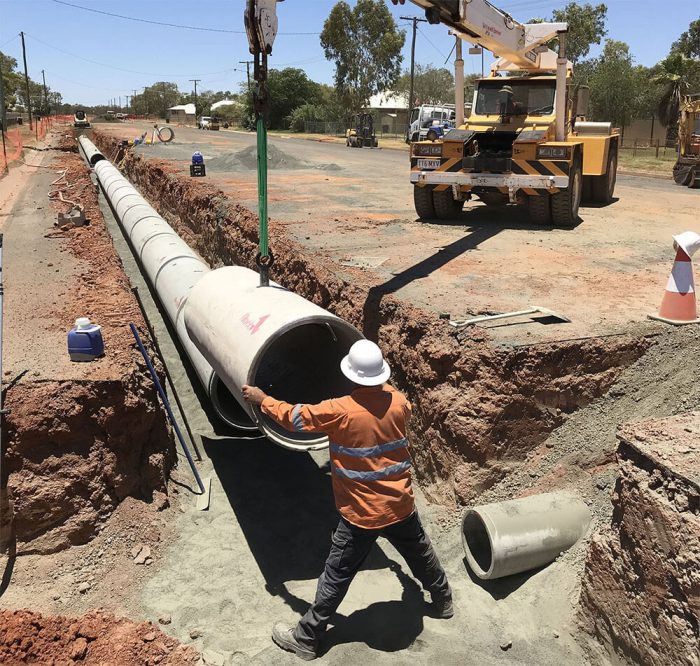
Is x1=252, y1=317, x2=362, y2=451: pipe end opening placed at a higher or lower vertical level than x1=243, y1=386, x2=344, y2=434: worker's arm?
lower

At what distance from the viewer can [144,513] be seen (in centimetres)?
517

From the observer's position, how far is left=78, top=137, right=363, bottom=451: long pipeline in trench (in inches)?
179

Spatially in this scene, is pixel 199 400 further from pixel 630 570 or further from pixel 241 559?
pixel 630 570

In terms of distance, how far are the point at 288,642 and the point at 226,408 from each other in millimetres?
2598

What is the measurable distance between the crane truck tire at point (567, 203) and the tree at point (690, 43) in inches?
2091

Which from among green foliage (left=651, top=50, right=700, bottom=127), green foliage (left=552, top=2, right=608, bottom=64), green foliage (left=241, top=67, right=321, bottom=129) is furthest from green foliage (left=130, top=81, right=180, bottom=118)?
green foliage (left=651, top=50, right=700, bottom=127)

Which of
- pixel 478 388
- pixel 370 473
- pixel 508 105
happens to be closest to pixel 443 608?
pixel 370 473

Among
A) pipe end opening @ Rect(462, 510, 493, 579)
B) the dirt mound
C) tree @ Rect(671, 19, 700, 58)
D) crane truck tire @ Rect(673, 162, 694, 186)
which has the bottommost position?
the dirt mound

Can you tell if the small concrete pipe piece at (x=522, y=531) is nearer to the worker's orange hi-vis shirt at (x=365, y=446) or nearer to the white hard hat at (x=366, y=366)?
the worker's orange hi-vis shirt at (x=365, y=446)

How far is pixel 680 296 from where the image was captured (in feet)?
17.8

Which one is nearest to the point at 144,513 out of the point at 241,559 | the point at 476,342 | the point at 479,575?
the point at 241,559

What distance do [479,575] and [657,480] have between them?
1.55 m

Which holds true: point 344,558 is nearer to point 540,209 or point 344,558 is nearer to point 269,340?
point 269,340

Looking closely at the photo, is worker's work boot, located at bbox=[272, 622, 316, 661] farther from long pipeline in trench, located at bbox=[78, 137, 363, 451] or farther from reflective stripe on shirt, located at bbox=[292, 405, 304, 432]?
reflective stripe on shirt, located at bbox=[292, 405, 304, 432]
